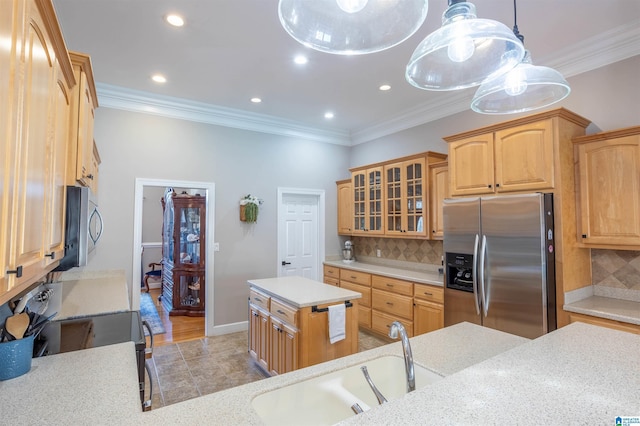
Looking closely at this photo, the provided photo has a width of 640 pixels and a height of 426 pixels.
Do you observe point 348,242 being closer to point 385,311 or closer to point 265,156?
point 385,311

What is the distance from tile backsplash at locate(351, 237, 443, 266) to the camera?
4258mm

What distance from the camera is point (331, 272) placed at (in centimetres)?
511

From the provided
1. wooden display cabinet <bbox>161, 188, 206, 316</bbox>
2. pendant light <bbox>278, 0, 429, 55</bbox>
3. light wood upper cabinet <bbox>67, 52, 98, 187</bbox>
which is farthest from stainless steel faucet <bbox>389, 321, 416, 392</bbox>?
wooden display cabinet <bbox>161, 188, 206, 316</bbox>

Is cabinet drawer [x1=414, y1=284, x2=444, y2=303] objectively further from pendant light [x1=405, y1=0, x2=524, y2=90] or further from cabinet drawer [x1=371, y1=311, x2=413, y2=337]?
pendant light [x1=405, y1=0, x2=524, y2=90]

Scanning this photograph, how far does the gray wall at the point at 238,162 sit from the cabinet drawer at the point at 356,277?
2.33ft

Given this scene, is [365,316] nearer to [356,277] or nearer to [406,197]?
[356,277]

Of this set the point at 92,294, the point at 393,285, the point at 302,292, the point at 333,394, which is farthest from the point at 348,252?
the point at 333,394

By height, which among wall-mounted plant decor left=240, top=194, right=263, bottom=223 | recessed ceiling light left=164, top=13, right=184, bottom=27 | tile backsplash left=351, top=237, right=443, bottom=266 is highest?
recessed ceiling light left=164, top=13, right=184, bottom=27

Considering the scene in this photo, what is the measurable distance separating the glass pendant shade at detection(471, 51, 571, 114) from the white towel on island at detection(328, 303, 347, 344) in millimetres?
1795

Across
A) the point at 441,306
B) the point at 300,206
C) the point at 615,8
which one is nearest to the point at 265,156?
the point at 300,206

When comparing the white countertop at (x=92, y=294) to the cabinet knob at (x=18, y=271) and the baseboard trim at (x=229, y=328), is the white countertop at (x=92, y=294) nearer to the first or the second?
the baseboard trim at (x=229, y=328)

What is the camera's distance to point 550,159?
104 inches

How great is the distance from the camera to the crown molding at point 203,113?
383cm

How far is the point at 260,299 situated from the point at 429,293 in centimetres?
186
